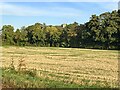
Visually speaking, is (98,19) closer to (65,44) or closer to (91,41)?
(91,41)

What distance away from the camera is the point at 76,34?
92250mm

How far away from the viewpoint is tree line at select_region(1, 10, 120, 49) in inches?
3270

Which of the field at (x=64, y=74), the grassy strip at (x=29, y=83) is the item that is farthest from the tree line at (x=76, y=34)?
the grassy strip at (x=29, y=83)

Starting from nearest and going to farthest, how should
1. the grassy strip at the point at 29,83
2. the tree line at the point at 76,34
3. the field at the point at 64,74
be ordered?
1. the grassy strip at the point at 29,83
2. the field at the point at 64,74
3. the tree line at the point at 76,34

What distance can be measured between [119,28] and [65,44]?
53.5 feet

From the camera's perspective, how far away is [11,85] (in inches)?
379

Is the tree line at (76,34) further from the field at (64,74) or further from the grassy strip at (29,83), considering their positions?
the grassy strip at (29,83)

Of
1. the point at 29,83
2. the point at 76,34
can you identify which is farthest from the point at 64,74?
the point at 76,34

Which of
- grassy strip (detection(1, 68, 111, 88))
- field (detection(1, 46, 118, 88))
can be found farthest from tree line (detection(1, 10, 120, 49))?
grassy strip (detection(1, 68, 111, 88))

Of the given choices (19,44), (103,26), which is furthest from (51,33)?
(103,26)

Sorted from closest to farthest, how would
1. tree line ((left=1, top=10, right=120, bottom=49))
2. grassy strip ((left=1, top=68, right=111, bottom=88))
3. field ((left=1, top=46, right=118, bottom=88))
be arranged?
grassy strip ((left=1, top=68, right=111, bottom=88))
field ((left=1, top=46, right=118, bottom=88))
tree line ((left=1, top=10, right=120, bottom=49))

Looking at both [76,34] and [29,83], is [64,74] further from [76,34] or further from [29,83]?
[76,34]

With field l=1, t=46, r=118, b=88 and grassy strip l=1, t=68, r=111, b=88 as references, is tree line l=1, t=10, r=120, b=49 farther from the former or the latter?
grassy strip l=1, t=68, r=111, b=88

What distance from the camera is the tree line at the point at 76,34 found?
8306 cm
